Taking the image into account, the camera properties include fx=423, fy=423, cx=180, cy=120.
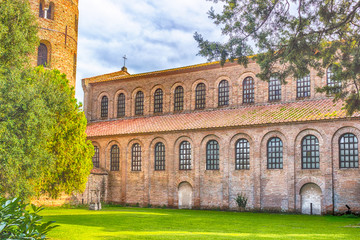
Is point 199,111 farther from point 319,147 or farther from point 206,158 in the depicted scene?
point 319,147

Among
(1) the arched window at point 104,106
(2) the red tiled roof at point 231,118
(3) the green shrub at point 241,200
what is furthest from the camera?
(1) the arched window at point 104,106

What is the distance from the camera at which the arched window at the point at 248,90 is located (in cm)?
3006

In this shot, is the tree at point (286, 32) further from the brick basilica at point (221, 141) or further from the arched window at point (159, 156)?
the arched window at point (159, 156)

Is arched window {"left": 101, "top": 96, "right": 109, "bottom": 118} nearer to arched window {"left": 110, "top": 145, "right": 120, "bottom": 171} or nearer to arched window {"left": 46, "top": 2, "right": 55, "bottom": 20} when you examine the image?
arched window {"left": 110, "top": 145, "right": 120, "bottom": 171}

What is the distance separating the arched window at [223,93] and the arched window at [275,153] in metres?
5.82

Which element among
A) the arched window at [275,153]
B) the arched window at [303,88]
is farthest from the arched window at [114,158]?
the arched window at [303,88]

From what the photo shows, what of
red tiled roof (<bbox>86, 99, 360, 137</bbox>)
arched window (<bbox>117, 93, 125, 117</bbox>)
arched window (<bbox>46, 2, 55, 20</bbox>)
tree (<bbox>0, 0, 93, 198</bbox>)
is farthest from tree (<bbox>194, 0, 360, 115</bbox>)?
arched window (<bbox>117, 93, 125, 117</bbox>)

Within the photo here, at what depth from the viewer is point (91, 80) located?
126ft

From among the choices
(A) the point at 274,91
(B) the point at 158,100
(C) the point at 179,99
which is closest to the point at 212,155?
(A) the point at 274,91

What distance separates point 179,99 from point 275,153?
10.2 m

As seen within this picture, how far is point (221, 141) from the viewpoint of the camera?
28.1 meters

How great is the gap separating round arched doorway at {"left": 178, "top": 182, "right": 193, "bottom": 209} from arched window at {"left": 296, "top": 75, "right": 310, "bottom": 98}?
971 cm

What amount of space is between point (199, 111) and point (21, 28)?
17832 millimetres

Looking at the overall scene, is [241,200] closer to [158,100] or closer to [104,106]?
[158,100]
